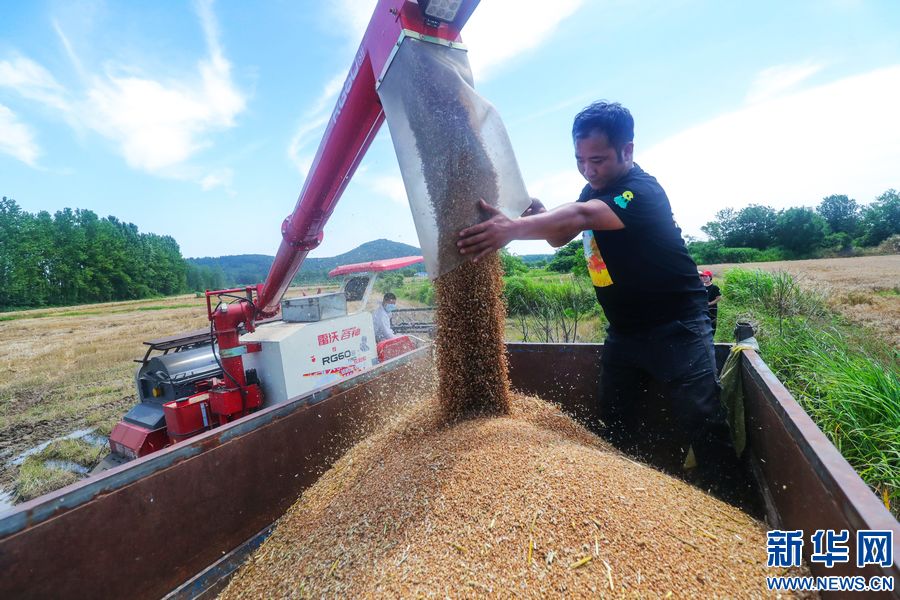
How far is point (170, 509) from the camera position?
1.53 metres

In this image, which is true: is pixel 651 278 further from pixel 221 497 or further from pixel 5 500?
pixel 5 500

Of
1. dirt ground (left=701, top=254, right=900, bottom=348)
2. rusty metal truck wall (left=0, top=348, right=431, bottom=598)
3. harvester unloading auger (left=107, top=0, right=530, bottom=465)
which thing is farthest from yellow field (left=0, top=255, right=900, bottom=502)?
rusty metal truck wall (left=0, top=348, right=431, bottom=598)

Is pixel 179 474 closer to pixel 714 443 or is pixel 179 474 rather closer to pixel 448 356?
pixel 448 356

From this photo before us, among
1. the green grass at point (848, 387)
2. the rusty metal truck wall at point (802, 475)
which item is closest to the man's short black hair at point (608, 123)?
the rusty metal truck wall at point (802, 475)

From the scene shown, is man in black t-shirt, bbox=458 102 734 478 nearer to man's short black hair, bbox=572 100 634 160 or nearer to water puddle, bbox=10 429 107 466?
man's short black hair, bbox=572 100 634 160

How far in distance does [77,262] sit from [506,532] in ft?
190

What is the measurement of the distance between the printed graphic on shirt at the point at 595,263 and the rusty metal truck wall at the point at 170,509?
4.85ft

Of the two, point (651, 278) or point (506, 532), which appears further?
point (651, 278)

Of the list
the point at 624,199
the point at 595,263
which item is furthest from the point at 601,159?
the point at 595,263

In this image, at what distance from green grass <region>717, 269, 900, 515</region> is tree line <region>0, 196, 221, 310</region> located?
52.0m

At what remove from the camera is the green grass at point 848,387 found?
A: 83.6 inches

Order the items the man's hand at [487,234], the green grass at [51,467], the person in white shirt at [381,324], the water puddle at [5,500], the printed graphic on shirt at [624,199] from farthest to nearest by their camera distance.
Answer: the person in white shirt at [381,324] → the green grass at [51,467] → the water puddle at [5,500] → the printed graphic on shirt at [624,199] → the man's hand at [487,234]

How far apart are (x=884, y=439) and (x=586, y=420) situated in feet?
4.74

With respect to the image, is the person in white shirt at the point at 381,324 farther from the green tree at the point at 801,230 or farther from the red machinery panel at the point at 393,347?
the green tree at the point at 801,230
